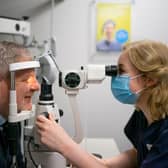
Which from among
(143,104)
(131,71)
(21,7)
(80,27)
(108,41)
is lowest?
(143,104)

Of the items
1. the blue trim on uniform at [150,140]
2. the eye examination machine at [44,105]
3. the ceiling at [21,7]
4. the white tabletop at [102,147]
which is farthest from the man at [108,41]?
the eye examination machine at [44,105]

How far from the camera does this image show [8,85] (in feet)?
3.37

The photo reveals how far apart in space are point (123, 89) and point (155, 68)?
215mm

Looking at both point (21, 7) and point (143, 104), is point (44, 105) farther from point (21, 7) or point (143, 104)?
point (21, 7)

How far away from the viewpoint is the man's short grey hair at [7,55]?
1.01 meters

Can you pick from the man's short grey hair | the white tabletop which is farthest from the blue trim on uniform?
the man's short grey hair

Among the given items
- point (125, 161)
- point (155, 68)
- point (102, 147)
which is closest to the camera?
point (155, 68)

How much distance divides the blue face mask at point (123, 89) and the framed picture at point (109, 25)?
1.23 m

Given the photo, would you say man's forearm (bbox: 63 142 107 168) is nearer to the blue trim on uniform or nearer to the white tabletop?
the blue trim on uniform

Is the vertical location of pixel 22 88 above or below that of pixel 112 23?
below

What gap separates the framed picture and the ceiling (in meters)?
0.46

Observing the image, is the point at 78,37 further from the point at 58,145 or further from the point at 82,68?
the point at 58,145

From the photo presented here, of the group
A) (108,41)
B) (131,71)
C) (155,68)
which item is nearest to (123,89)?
(131,71)

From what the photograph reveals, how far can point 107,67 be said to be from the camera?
1265 mm
